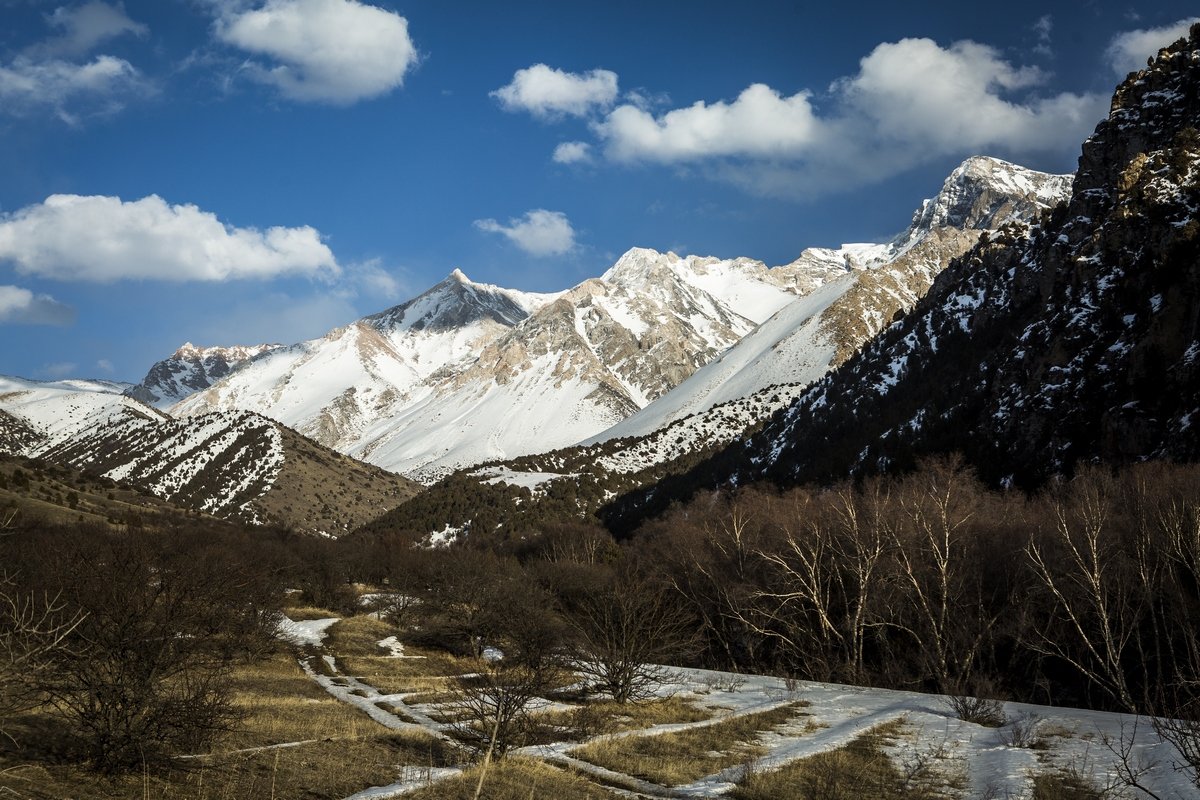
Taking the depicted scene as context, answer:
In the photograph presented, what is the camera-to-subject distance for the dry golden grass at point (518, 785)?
1516 cm

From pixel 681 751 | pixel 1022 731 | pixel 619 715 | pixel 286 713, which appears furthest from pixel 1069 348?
pixel 286 713

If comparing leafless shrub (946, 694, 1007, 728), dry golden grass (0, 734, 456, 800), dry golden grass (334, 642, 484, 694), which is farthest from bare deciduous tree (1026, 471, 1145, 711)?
dry golden grass (0, 734, 456, 800)

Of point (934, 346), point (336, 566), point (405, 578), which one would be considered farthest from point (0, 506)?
point (934, 346)

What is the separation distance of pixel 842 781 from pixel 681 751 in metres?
4.98

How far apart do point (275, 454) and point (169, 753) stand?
199 meters

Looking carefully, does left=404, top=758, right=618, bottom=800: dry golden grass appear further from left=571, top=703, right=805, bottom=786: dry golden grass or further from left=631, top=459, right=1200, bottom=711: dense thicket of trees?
left=631, top=459, right=1200, bottom=711: dense thicket of trees

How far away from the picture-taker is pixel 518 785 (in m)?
16.2

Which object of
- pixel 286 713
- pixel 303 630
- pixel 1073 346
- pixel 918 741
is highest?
pixel 1073 346

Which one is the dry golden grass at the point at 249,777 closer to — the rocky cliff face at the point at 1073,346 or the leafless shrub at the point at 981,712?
the leafless shrub at the point at 981,712

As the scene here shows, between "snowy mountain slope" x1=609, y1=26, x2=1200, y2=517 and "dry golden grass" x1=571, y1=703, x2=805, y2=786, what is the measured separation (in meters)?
45.1

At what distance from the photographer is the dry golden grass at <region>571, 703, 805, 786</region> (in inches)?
731

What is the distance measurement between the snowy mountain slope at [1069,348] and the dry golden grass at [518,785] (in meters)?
52.7

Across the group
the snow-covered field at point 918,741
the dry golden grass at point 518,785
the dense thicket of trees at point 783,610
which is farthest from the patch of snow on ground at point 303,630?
the dry golden grass at point 518,785

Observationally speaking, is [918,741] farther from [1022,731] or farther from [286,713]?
[286,713]
